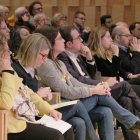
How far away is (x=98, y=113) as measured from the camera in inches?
97.3

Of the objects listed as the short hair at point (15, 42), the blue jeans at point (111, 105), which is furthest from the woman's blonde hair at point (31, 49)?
the short hair at point (15, 42)

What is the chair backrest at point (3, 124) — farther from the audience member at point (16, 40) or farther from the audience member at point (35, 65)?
the audience member at point (16, 40)

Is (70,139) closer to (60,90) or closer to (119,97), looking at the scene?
(60,90)

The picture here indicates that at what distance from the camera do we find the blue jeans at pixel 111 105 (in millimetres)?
2514

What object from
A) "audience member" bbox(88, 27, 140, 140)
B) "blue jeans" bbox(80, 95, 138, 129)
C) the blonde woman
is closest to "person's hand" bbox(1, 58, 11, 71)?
the blonde woman

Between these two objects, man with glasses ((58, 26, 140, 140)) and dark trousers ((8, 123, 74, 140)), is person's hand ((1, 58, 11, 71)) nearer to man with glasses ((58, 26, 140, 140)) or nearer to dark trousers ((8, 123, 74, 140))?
dark trousers ((8, 123, 74, 140))

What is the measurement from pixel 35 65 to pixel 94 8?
4.04 m

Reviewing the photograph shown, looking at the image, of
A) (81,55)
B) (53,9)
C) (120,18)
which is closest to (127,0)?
(120,18)

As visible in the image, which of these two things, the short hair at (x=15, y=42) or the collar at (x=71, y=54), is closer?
the collar at (x=71, y=54)

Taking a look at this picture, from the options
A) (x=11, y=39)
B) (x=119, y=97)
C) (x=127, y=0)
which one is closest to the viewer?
(x=119, y=97)

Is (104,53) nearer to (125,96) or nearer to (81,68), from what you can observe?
(81,68)

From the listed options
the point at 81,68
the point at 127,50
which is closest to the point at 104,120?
the point at 81,68

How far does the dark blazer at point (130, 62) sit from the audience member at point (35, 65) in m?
1.65

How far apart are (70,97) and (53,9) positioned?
12.8 ft
